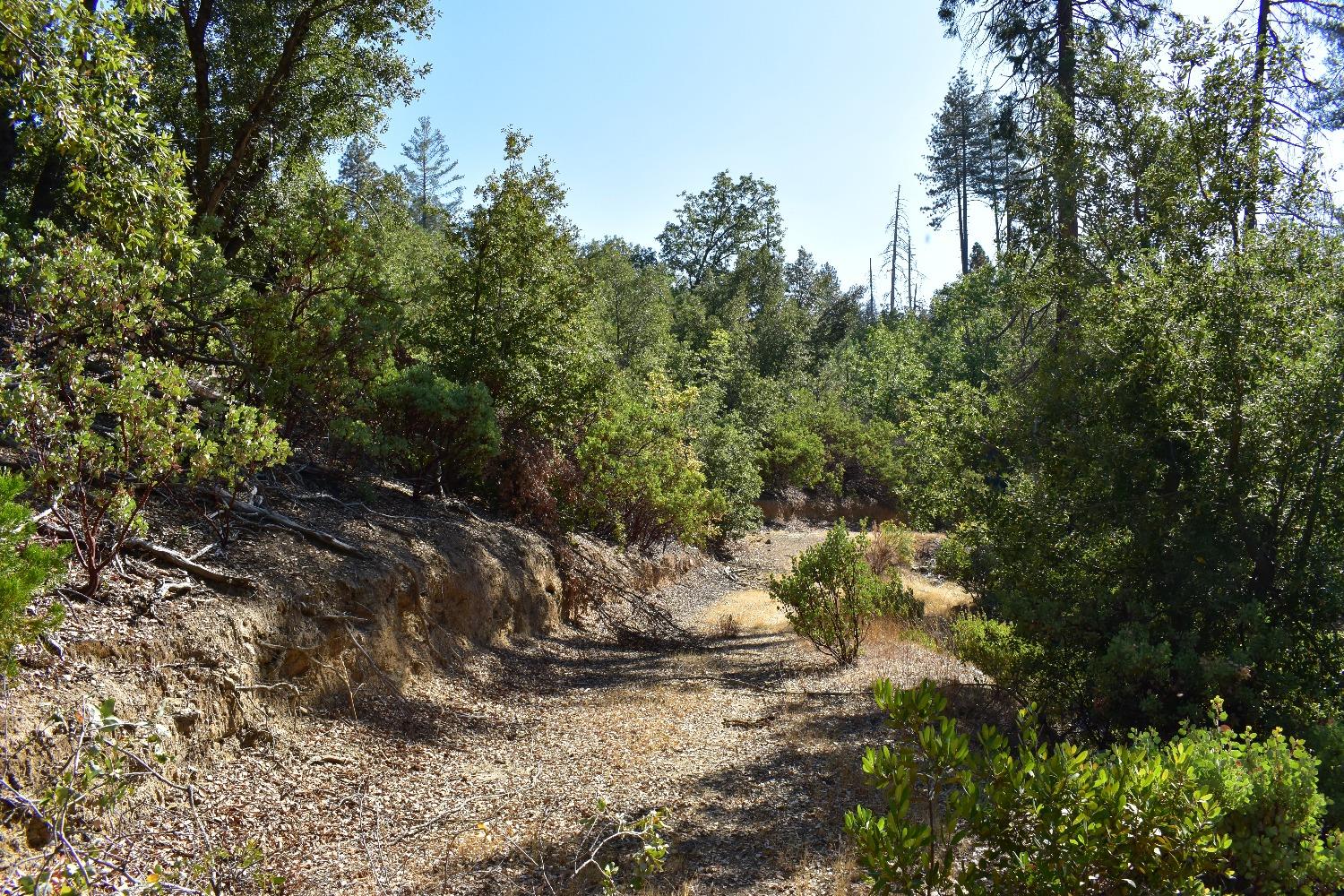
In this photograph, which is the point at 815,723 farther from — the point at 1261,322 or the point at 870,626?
the point at 1261,322

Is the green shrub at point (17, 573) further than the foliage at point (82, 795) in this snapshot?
Yes

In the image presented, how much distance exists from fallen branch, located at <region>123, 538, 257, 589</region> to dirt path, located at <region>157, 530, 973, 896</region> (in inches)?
46.1

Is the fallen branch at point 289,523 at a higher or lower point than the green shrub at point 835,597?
higher

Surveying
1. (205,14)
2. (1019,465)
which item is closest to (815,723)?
(1019,465)

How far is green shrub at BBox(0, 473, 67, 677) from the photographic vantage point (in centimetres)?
308

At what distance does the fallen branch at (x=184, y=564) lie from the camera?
516 centimetres

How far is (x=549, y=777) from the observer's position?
18.6 feet

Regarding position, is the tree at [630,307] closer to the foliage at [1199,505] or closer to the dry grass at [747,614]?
the dry grass at [747,614]

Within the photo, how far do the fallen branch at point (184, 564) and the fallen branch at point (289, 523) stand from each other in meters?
0.78

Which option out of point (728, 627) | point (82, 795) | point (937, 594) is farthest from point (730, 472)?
point (82, 795)

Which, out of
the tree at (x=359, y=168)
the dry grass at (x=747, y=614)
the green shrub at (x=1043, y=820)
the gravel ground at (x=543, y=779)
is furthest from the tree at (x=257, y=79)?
the green shrub at (x=1043, y=820)

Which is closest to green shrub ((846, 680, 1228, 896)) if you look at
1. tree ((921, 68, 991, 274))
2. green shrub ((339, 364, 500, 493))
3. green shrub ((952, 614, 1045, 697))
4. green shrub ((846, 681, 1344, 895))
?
green shrub ((846, 681, 1344, 895))

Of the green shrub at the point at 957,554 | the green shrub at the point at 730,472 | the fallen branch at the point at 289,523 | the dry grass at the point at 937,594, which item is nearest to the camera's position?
the fallen branch at the point at 289,523

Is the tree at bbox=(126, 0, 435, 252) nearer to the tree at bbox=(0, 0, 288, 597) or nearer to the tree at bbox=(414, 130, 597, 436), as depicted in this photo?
the tree at bbox=(414, 130, 597, 436)
